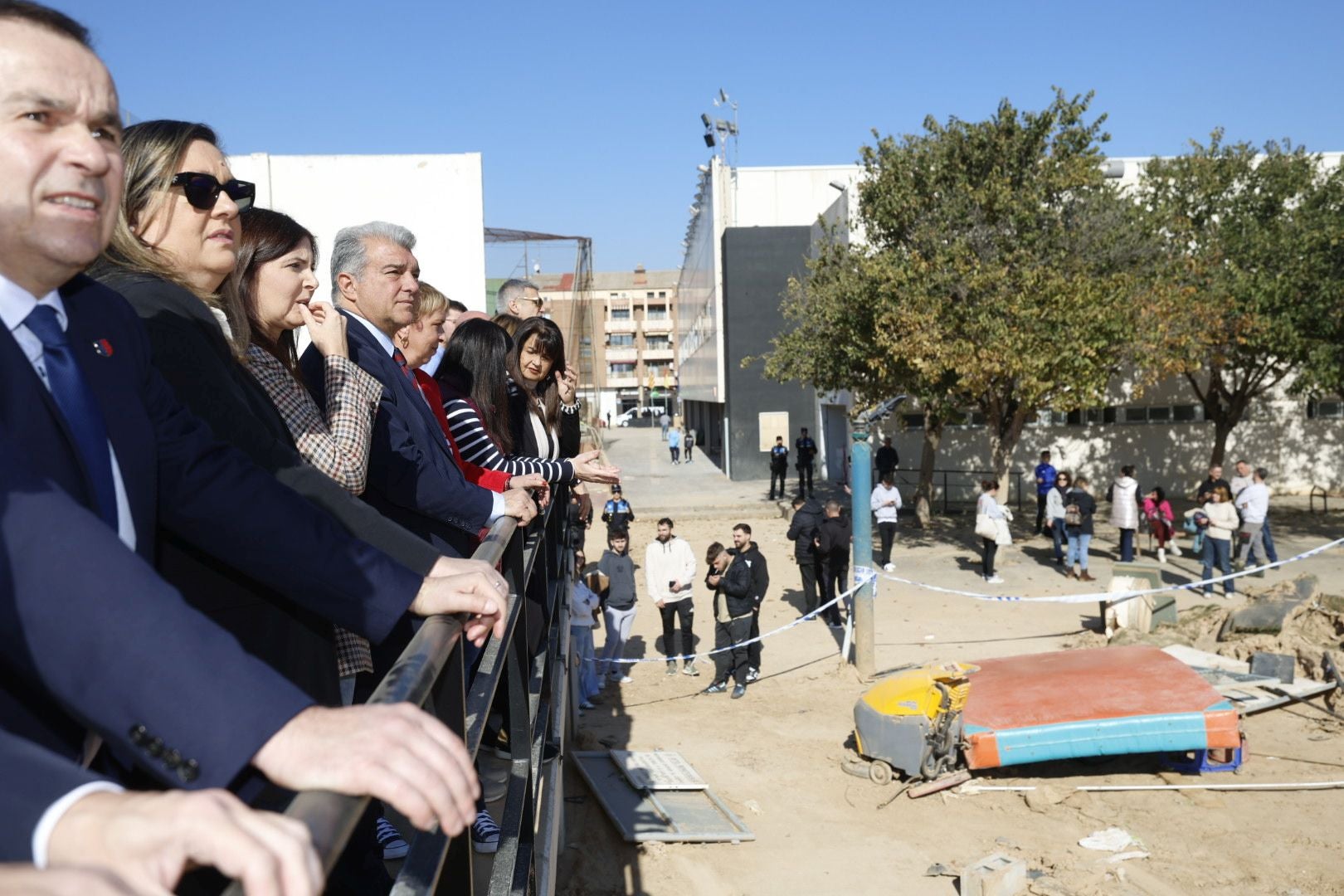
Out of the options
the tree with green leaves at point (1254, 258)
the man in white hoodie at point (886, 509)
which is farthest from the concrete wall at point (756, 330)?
the man in white hoodie at point (886, 509)

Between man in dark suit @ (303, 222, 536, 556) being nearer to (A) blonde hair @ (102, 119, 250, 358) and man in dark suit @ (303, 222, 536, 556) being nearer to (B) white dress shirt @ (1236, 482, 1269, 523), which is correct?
(A) blonde hair @ (102, 119, 250, 358)

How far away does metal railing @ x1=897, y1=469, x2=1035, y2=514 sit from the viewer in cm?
2686

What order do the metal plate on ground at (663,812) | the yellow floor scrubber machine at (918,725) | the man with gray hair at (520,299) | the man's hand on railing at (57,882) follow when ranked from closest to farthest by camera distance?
the man's hand on railing at (57,882) < the man with gray hair at (520,299) < the metal plate on ground at (663,812) < the yellow floor scrubber machine at (918,725)

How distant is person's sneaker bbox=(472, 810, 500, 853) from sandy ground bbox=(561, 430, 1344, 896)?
14.9ft

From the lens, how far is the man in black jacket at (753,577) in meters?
12.2

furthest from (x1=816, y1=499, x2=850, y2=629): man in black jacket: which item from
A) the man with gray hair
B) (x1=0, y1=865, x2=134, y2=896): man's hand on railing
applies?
(x1=0, y1=865, x2=134, y2=896): man's hand on railing

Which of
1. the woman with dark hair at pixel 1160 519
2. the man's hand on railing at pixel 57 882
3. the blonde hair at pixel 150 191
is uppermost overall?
the blonde hair at pixel 150 191

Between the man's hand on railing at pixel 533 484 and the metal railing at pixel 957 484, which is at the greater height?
the man's hand on railing at pixel 533 484

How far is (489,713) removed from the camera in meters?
2.69

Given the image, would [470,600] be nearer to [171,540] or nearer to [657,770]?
[171,540]

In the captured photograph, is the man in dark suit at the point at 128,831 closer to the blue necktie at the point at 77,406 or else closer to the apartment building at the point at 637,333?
the blue necktie at the point at 77,406

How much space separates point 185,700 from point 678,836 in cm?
747

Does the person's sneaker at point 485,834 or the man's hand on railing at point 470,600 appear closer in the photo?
the man's hand on railing at point 470,600

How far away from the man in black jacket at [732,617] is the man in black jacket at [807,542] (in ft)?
9.43
